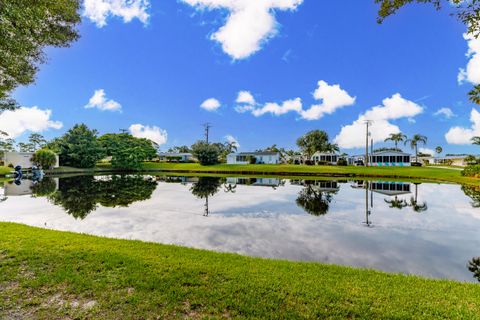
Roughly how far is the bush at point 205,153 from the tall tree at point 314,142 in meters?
22.7

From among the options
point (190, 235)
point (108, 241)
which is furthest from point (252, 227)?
point (108, 241)

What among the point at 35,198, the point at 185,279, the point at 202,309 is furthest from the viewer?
the point at 35,198

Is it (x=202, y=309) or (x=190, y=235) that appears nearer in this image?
(x=202, y=309)

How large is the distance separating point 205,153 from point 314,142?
26521mm

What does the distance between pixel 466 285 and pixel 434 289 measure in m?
0.86

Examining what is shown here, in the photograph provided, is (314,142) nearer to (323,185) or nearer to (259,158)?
(259,158)

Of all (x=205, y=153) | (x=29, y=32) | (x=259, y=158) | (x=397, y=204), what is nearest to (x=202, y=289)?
(x=29, y=32)

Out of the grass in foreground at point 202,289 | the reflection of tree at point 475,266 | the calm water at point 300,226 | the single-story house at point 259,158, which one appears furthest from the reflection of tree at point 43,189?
the single-story house at point 259,158

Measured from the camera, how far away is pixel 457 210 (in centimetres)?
1320

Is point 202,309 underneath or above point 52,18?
underneath

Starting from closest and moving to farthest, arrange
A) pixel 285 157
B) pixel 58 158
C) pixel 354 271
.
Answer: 1. pixel 354 271
2. pixel 58 158
3. pixel 285 157

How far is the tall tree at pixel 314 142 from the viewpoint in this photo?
62.0 metres

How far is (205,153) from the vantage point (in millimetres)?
54031

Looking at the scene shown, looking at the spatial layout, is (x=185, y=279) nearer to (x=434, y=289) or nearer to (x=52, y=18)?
(x=434, y=289)
